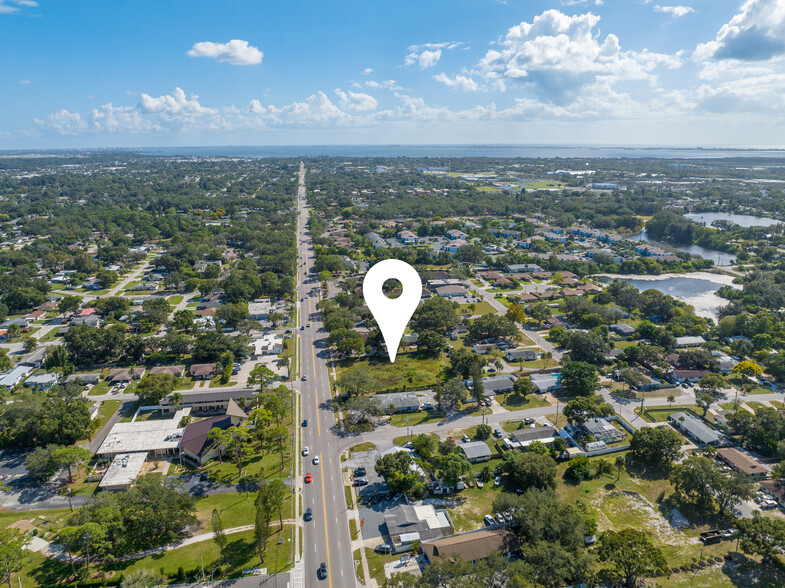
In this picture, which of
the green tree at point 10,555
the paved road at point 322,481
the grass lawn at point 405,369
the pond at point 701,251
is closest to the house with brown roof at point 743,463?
the grass lawn at point 405,369

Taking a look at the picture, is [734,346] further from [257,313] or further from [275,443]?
[257,313]

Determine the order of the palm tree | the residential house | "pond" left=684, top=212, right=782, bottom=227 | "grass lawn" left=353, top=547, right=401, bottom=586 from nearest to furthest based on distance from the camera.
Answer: "grass lawn" left=353, top=547, right=401, bottom=586
the residential house
the palm tree
"pond" left=684, top=212, right=782, bottom=227

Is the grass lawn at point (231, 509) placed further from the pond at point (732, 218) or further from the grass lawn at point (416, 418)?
the pond at point (732, 218)

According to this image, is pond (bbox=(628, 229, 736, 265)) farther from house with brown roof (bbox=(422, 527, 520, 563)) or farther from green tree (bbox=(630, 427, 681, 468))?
house with brown roof (bbox=(422, 527, 520, 563))

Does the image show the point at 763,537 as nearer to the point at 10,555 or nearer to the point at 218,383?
the point at 10,555

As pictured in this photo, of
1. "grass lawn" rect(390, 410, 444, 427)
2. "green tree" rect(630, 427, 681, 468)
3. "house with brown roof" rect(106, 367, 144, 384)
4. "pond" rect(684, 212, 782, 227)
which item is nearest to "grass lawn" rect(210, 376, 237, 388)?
"house with brown roof" rect(106, 367, 144, 384)

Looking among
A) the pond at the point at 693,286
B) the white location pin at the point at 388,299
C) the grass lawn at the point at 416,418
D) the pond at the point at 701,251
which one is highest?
the white location pin at the point at 388,299

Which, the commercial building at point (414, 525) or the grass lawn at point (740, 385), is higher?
the grass lawn at point (740, 385)
